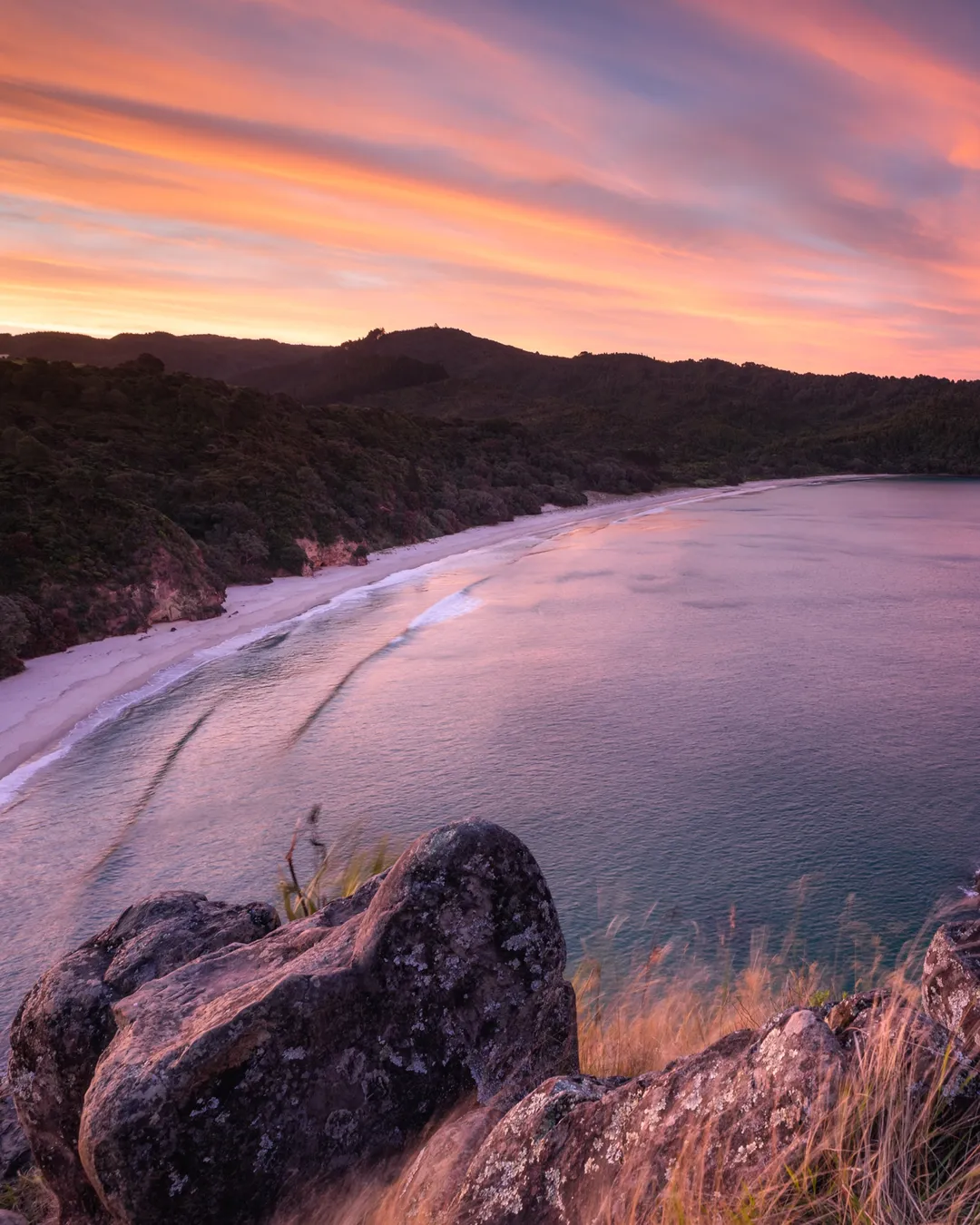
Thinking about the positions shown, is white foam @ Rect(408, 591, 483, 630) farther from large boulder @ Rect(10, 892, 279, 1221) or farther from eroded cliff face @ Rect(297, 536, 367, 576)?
large boulder @ Rect(10, 892, 279, 1221)

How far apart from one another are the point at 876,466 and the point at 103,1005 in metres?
154

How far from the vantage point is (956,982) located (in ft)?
12.2

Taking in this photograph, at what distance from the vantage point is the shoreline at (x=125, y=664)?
59.2 ft

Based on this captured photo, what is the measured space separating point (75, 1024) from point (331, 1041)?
5.93 feet

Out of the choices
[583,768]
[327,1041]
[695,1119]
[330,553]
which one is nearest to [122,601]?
[330,553]

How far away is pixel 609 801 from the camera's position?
1556 cm

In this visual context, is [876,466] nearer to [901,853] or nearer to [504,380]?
[504,380]

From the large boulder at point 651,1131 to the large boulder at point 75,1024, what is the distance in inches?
101

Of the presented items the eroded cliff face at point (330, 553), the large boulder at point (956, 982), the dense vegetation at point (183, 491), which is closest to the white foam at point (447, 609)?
the dense vegetation at point (183, 491)

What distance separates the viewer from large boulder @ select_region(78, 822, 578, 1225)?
4105mm

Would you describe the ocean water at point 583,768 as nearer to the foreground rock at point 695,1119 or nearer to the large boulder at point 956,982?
the large boulder at point 956,982

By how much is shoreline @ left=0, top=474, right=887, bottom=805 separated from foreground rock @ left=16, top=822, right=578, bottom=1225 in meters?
12.8

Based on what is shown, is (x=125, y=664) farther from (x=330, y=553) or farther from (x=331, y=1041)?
(x=331, y=1041)

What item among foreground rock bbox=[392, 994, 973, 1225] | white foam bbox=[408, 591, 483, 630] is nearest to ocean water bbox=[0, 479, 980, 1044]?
white foam bbox=[408, 591, 483, 630]
